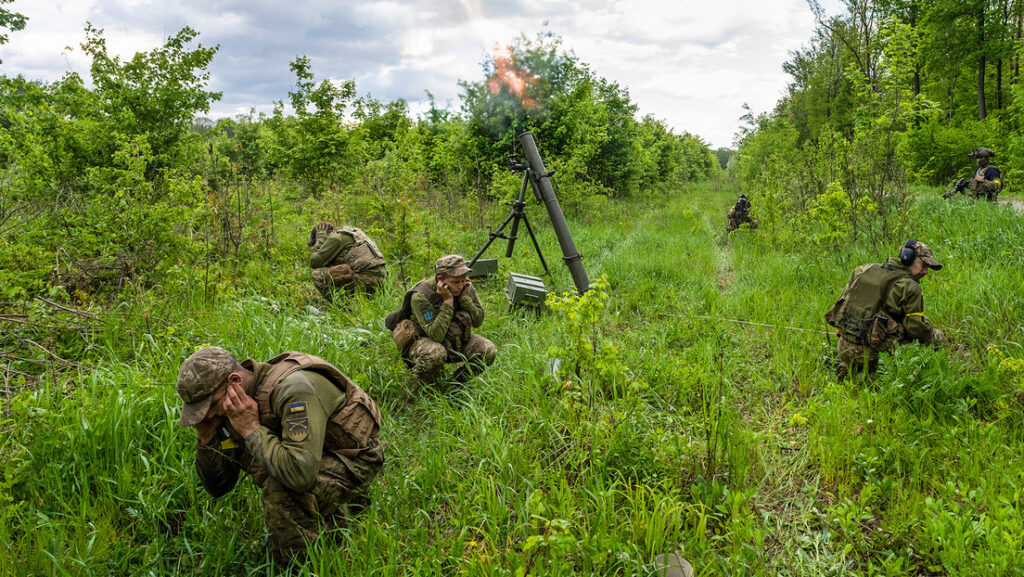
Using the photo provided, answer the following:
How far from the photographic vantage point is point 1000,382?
11.6 feet

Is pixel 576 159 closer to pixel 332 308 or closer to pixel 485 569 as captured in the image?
pixel 332 308

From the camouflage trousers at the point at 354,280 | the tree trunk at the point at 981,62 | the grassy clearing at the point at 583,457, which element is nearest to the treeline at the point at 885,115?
the tree trunk at the point at 981,62

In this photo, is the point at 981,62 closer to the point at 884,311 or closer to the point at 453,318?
the point at 884,311

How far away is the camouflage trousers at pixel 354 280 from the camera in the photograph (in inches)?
242

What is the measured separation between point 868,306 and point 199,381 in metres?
4.75

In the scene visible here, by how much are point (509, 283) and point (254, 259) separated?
3.75 meters

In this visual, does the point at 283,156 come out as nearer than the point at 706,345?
No

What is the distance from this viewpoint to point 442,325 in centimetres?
397

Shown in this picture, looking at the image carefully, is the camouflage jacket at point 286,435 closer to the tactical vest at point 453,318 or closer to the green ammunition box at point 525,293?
the tactical vest at point 453,318

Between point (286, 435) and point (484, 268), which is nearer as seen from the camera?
point (286, 435)

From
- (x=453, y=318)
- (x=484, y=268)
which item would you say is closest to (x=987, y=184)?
(x=484, y=268)

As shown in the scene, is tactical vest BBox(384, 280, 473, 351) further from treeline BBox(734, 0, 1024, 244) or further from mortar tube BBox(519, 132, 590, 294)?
treeline BBox(734, 0, 1024, 244)

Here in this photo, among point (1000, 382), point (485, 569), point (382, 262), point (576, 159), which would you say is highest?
point (576, 159)

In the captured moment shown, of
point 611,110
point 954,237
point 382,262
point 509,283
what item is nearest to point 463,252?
Result: point 382,262
